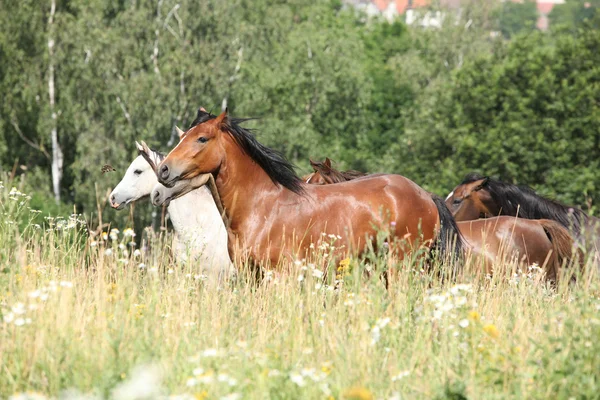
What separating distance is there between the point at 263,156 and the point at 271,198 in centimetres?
36

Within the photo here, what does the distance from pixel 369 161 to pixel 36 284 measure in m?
41.9

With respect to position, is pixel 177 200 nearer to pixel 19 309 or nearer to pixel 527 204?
pixel 527 204

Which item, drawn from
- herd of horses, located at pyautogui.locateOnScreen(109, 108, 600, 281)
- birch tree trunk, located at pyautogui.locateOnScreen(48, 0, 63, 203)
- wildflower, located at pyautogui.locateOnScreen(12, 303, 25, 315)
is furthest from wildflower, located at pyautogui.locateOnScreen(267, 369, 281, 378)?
birch tree trunk, located at pyautogui.locateOnScreen(48, 0, 63, 203)

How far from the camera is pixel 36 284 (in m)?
6.66

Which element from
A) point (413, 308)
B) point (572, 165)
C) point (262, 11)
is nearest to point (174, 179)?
point (413, 308)

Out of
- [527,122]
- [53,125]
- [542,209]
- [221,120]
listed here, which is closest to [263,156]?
[221,120]

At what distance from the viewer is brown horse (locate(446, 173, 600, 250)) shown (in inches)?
455

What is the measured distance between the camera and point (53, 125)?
34.1 m

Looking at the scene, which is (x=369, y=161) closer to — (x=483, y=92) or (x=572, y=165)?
(x=483, y=92)

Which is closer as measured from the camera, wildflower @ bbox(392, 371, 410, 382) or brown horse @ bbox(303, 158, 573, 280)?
wildflower @ bbox(392, 371, 410, 382)

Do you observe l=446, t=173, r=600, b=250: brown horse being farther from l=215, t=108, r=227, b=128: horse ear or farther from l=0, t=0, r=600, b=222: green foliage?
l=0, t=0, r=600, b=222: green foliage

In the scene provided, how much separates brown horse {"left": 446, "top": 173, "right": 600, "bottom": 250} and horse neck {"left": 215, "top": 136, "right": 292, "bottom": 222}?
421 cm

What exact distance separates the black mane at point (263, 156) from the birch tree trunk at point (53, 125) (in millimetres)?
25314

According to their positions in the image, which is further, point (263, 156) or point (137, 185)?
point (137, 185)
